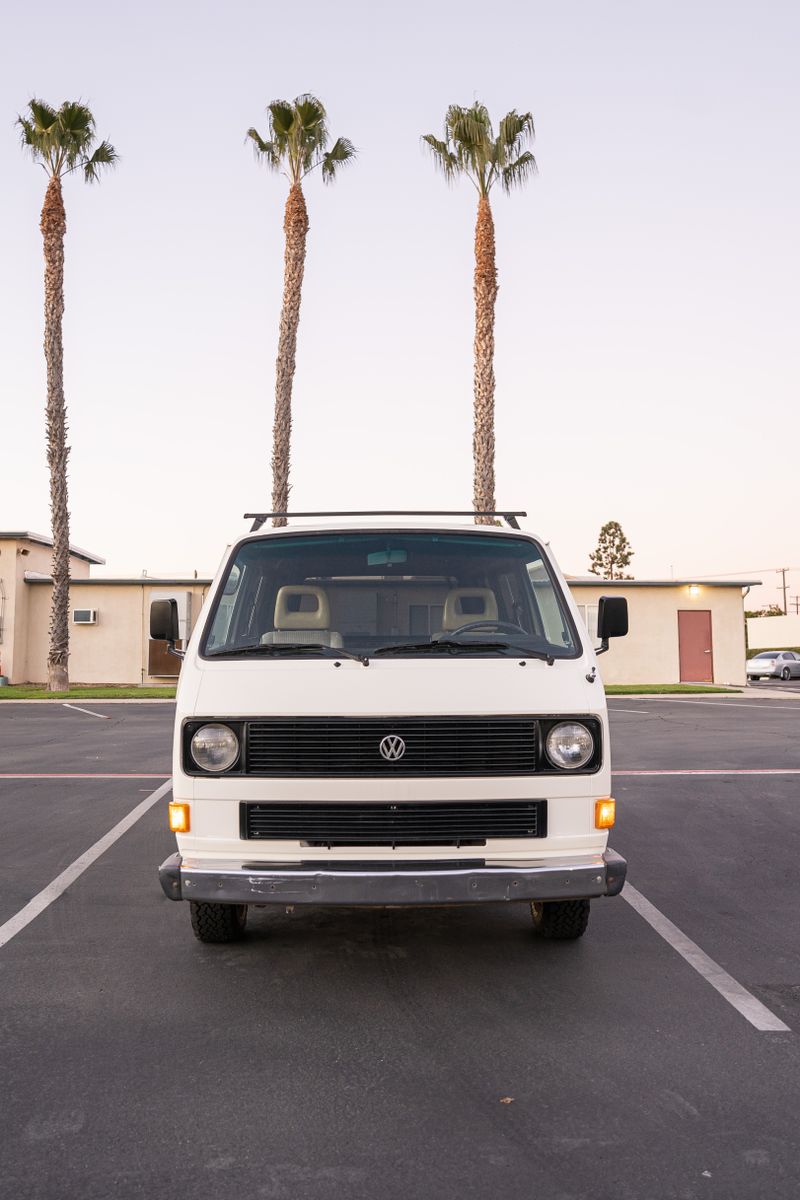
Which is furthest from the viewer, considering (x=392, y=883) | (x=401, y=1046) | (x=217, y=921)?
(x=217, y=921)

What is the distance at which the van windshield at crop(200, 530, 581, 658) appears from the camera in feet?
16.4

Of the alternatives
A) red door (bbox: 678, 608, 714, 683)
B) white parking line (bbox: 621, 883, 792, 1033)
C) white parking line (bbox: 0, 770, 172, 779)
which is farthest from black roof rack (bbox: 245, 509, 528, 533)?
red door (bbox: 678, 608, 714, 683)

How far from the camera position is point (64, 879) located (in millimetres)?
6496

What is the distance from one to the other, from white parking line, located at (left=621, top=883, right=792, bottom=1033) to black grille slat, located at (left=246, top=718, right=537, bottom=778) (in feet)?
4.40

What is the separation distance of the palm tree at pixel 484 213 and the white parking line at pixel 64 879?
15.2m

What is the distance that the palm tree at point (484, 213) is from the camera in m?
22.9

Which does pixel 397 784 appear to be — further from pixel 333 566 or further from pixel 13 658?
pixel 13 658

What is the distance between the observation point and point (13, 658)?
29250 millimetres

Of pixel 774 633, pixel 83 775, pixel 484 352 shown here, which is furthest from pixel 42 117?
pixel 774 633

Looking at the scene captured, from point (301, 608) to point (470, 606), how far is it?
89 centimetres

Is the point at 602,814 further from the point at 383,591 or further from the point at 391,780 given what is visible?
the point at 383,591

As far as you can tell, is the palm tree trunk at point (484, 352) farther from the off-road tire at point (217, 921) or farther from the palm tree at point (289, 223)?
the off-road tire at point (217, 921)

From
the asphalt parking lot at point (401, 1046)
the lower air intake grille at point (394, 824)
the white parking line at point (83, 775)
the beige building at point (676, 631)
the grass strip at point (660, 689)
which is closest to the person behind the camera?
the asphalt parking lot at point (401, 1046)

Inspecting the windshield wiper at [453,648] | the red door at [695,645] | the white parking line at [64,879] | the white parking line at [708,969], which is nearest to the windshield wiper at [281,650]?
the windshield wiper at [453,648]
